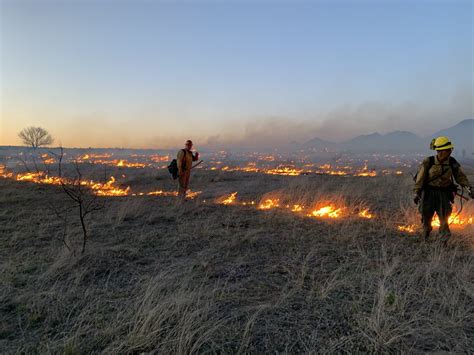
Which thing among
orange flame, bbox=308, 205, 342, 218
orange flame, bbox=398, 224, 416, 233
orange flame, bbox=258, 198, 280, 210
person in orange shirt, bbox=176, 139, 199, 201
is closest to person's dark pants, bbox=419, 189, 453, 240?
orange flame, bbox=398, 224, 416, 233

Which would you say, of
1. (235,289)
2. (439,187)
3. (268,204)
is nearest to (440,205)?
(439,187)

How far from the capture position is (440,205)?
5.42 meters

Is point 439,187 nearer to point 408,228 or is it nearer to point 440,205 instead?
point 440,205

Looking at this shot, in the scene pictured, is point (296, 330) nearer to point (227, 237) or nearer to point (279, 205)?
point (227, 237)

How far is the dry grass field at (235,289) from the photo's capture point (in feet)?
8.36

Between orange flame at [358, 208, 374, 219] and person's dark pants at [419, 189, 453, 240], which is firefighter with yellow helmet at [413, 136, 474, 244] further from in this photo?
orange flame at [358, 208, 374, 219]

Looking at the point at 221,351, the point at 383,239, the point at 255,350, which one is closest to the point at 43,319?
the point at 221,351

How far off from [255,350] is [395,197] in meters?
10.9

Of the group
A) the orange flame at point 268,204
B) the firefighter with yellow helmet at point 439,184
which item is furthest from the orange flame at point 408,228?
the orange flame at point 268,204

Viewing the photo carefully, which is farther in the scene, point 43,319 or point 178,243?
point 178,243

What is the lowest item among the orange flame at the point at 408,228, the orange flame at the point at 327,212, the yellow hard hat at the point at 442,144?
the orange flame at the point at 408,228

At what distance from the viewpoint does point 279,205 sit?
10.0 metres

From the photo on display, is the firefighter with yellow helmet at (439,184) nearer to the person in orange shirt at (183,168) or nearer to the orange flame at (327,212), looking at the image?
the orange flame at (327,212)

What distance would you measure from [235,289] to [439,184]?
176 inches
